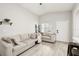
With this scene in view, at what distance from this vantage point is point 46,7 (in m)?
3.06

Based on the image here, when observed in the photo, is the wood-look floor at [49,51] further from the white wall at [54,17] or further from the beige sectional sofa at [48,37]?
the white wall at [54,17]

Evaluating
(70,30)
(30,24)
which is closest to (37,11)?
(30,24)

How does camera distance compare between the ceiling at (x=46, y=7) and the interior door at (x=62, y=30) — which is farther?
the interior door at (x=62, y=30)

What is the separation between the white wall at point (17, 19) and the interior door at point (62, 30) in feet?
4.32

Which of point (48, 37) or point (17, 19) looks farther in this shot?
point (48, 37)

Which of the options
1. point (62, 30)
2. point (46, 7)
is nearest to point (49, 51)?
point (62, 30)

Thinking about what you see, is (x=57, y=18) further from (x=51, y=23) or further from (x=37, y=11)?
(x=37, y=11)

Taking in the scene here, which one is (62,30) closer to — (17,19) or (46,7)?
(46,7)

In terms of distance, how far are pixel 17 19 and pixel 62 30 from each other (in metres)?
2.39

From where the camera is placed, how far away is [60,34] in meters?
3.28

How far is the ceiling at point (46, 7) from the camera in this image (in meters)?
2.76

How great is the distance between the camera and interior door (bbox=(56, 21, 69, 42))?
3.07 metres

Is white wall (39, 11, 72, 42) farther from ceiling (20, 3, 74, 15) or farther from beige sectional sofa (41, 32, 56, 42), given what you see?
beige sectional sofa (41, 32, 56, 42)

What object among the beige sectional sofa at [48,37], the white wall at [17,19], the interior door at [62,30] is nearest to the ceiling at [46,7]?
the white wall at [17,19]
